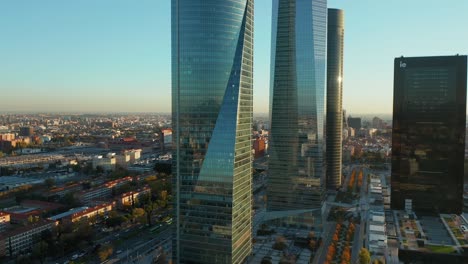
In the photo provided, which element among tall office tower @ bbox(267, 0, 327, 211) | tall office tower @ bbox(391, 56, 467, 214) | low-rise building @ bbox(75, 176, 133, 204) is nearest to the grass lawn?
tall office tower @ bbox(267, 0, 327, 211)

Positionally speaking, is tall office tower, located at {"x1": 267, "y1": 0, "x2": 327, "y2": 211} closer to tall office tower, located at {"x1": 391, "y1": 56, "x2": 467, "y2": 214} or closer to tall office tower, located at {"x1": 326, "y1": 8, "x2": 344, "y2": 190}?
tall office tower, located at {"x1": 391, "y1": 56, "x2": 467, "y2": 214}

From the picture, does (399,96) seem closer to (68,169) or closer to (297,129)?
(297,129)

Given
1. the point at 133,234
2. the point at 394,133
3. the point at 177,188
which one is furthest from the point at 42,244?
the point at 394,133

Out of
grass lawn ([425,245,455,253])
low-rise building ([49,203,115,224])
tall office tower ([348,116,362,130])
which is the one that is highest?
tall office tower ([348,116,362,130])

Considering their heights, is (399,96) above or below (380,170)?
above

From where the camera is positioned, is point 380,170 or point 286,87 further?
point 380,170

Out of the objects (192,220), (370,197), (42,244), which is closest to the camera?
(192,220)

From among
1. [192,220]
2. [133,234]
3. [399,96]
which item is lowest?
[133,234]
